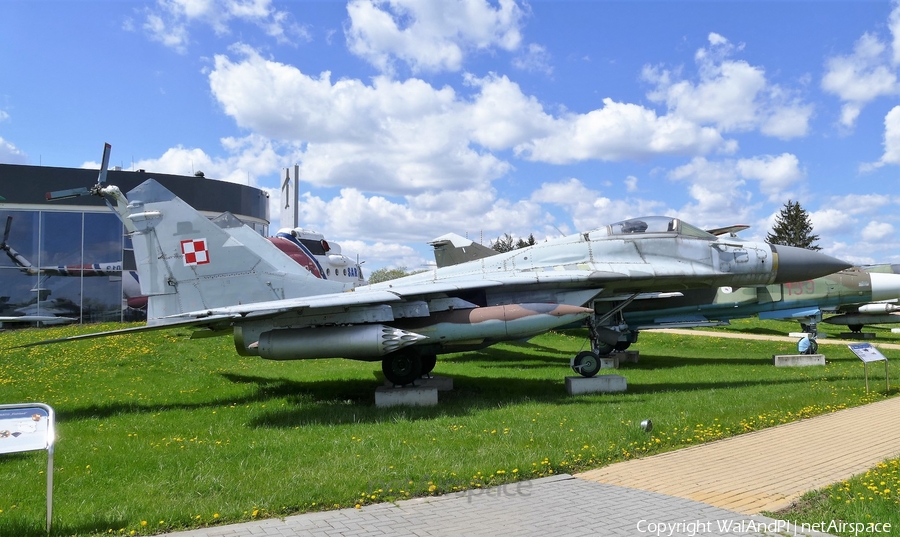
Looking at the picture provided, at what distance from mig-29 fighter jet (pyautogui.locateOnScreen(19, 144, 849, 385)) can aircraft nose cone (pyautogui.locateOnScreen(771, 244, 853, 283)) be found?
0.03 meters

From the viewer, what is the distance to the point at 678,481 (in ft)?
18.4

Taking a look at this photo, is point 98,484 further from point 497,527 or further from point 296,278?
point 296,278

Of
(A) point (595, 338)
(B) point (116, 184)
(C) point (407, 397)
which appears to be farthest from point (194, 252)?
(B) point (116, 184)

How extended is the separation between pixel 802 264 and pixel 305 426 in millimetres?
Result: 10377

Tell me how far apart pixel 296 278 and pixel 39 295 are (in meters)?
24.4

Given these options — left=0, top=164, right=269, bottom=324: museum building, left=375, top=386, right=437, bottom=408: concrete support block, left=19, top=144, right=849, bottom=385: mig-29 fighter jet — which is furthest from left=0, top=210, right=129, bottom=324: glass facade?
left=375, top=386, right=437, bottom=408: concrete support block

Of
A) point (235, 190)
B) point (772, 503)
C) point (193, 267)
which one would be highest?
point (235, 190)

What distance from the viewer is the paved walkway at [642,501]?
4496mm

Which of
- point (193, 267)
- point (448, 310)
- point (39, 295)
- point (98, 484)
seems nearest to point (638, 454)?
point (448, 310)

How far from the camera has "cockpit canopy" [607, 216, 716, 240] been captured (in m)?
12.1

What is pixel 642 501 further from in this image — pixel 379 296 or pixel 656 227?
pixel 656 227

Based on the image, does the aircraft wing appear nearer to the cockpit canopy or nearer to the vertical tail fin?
the vertical tail fin

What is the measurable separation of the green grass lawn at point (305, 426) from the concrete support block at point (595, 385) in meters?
0.34

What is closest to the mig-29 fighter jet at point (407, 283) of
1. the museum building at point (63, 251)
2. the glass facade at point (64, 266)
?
the museum building at point (63, 251)
